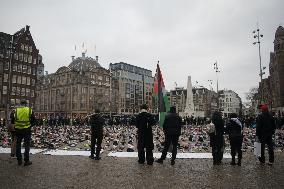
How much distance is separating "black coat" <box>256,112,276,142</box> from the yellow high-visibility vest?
7424 millimetres

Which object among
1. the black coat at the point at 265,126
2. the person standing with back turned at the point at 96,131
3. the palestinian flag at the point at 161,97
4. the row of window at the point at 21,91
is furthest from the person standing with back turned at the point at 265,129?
the row of window at the point at 21,91

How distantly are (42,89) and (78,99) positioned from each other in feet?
71.7

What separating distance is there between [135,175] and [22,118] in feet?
14.0

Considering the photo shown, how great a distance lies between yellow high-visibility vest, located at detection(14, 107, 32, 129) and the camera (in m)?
9.35

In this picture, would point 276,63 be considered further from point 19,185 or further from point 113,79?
point 19,185

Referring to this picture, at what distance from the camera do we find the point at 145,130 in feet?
32.4

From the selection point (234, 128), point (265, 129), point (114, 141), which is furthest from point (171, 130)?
point (114, 141)

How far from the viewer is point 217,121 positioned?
9.97 m

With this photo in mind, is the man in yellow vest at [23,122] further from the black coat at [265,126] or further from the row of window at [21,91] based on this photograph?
the row of window at [21,91]

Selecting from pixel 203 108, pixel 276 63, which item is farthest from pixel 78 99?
pixel 203 108

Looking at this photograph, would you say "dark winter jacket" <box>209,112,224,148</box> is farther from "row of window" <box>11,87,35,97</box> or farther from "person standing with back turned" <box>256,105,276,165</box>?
"row of window" <box>11,87,35,97</box>

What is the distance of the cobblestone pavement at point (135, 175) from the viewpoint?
6332mm

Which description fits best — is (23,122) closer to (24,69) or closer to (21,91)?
(21,91)

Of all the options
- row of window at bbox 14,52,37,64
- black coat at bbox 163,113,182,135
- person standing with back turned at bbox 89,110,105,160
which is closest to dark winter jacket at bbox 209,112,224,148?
black coat at bbox 163,113,182,135
